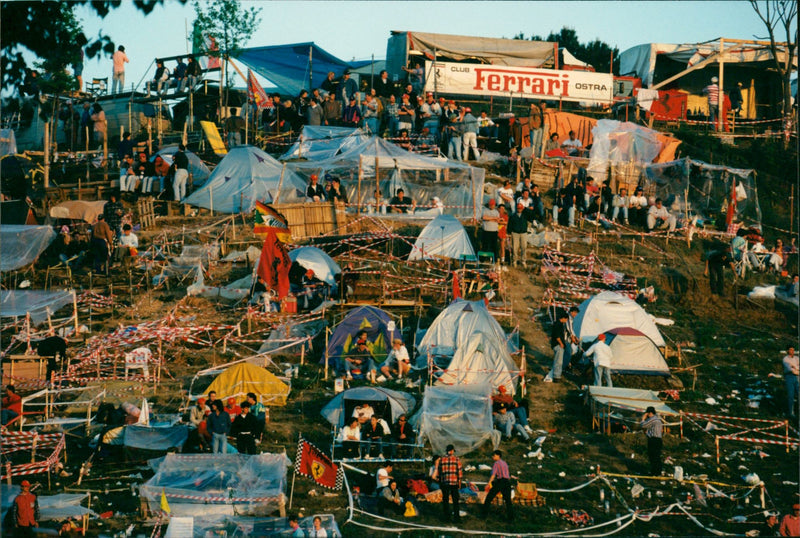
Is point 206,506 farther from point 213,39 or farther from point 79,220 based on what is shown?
point 213,39

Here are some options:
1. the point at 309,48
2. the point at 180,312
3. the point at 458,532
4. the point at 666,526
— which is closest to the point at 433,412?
the point at 458,532

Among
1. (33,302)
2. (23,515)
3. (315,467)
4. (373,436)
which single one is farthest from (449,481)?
(33,302)

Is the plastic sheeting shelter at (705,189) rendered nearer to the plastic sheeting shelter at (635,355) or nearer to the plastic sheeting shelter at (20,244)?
the plastic sheeting shelter at (635,355)

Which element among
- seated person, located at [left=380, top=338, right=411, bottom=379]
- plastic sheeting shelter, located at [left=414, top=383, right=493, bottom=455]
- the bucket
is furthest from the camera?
seated person, located at [left=380, top=338, right=411, bottom=379]

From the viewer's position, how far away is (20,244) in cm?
2664

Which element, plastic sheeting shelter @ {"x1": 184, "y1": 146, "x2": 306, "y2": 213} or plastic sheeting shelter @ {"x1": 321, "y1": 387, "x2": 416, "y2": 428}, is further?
plastic sheeting shelter @ {"x1": 184, "y1": 146, "x2": 306, "y2": 213}

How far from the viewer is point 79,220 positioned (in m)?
29.3

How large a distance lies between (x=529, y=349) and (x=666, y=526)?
754cm

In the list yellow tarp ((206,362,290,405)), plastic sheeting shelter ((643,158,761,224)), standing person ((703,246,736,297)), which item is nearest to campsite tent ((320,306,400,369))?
yellow tarp ((206,362,290,405))

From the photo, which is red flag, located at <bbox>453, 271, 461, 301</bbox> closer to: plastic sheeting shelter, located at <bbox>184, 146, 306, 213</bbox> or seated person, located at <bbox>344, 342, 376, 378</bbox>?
seated person, located at <bbox>344, 342, 376, 378</bbox>

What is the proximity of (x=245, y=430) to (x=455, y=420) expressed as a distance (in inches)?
149

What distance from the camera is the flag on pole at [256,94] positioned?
36.8 m

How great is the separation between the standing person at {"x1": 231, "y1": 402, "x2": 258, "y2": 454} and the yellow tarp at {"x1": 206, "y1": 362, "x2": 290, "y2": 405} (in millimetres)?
1423

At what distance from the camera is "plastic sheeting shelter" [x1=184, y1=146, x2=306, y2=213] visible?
31.2 m
